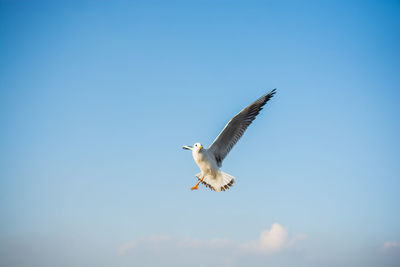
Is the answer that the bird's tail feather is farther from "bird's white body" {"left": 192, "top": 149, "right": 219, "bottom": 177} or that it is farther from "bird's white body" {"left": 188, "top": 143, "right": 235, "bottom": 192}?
"bird's white body" {"left": 192, "top": 149, "right": 219, "bottom": 177}

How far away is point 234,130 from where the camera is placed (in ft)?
35.1

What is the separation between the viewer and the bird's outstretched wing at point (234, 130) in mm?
10586

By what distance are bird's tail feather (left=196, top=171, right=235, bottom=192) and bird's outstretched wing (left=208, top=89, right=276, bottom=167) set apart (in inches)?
12.9

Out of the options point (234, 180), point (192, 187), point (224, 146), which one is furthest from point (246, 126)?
point (192, 187)

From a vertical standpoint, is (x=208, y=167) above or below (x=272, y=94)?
below

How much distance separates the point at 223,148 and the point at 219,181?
0.91 metres

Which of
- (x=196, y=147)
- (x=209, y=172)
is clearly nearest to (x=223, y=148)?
(x=209, y=172)

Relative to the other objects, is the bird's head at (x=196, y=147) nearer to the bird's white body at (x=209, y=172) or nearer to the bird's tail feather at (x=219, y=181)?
the bird's white body at (x=209, y=172)

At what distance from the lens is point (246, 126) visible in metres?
10.7

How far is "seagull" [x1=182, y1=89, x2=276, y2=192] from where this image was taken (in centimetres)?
1043

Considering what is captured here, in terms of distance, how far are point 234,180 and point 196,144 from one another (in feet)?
4.72

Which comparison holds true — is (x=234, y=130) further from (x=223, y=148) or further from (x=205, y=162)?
(x=205, y=162)

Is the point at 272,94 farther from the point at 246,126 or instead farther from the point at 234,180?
the point at 234,180

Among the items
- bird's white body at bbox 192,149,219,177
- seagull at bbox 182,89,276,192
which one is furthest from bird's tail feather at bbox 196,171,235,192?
bird's white body at bbox 192,149,219,177
